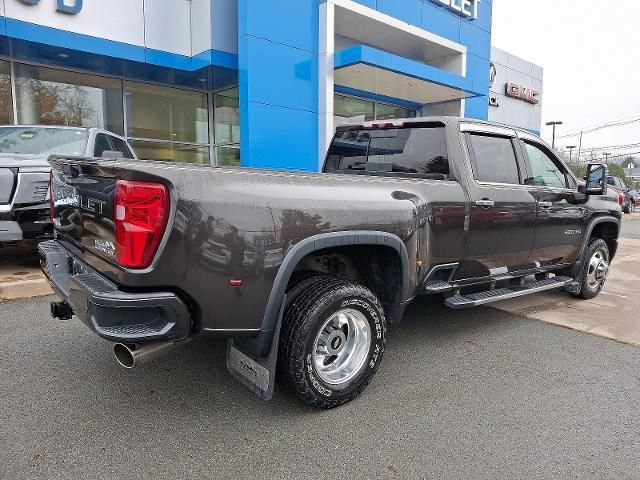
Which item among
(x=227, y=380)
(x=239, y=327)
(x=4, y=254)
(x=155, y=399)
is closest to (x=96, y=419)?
(x=155, y=399)

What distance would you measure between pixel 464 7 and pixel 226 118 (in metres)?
9.59

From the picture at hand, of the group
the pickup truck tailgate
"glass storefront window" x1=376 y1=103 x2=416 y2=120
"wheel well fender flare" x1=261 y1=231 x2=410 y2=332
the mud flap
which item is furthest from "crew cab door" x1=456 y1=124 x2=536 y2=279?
"glass storefront window" x1=376 y1=103 x2=416 y2=120

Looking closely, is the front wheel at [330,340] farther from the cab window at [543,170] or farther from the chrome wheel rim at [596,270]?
the chrome wheel rim at [596,270]

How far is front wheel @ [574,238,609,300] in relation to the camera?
5408 millimetres

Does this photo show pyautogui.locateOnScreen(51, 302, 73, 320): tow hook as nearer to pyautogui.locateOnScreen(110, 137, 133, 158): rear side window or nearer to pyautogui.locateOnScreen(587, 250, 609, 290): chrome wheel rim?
pyautogui.locateOnScreen(110, 137, 133, 158): rear side window

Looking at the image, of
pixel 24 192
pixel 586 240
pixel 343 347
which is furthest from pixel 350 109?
pixel 343 347

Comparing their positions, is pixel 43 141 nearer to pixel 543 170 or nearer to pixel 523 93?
pixel 543 170

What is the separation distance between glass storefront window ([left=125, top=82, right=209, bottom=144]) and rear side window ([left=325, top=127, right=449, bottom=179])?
31.7 ft

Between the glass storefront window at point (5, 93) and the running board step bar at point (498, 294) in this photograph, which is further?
the glass storefront window at point (5, 93)

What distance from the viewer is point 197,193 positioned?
7.34ft

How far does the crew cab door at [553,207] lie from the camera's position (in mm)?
4492

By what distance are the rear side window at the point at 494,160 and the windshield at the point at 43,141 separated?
4.94 m

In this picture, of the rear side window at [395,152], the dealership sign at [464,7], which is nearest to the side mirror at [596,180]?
the rear side window at [395,152]

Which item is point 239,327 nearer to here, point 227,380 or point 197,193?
point 197,193
